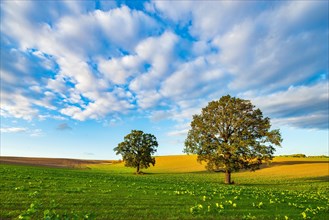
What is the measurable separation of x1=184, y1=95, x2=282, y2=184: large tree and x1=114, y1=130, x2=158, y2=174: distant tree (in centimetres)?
3367

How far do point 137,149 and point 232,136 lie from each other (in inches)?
1648

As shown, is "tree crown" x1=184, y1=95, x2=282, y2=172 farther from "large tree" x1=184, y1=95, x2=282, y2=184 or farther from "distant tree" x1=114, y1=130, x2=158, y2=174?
"distant tree" x1=114, y1=130, x2=158, y2=174

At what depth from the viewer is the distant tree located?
76.2m

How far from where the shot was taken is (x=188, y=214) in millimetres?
14172

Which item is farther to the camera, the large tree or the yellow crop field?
the yellow crop field

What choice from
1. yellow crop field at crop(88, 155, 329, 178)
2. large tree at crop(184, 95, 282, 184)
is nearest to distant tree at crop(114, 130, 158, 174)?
yellow crop field at crop(88, 155, 329, 178)

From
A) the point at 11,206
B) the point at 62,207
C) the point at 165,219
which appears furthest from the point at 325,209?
the point at 11,206

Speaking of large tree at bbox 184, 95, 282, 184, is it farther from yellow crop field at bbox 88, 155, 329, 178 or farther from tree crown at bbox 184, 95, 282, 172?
yellow crop field at bbox 88, 155, 329, 178

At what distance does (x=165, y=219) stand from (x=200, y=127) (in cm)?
3254

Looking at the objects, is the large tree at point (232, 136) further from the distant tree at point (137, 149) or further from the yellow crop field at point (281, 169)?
the distant tree at point (137, 149)

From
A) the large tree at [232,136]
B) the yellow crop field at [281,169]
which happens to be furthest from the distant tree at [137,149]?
the large tree at [232,136]

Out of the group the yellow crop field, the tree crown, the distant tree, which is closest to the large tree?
the tree crown

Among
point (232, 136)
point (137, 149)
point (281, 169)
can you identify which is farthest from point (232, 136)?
point (281, 169)

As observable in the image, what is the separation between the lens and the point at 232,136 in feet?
137
